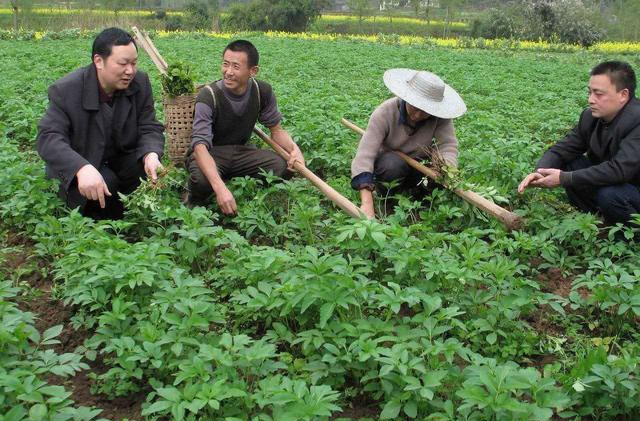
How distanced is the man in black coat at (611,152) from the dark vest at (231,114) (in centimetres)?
203

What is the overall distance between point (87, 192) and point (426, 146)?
2.40 m

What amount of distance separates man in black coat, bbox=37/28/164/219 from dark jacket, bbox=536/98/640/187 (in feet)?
9.26

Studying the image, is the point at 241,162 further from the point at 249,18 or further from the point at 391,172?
the point at 249,18

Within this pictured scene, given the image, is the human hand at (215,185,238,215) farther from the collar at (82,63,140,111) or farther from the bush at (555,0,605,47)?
the bush at (555,0,605,47)

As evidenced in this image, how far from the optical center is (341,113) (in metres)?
7.58

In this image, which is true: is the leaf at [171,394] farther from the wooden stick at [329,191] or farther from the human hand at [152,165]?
the human hand at [152,165]

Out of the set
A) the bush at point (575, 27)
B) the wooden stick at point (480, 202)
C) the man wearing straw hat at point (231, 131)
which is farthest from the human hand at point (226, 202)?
the bush at point (575, 27)

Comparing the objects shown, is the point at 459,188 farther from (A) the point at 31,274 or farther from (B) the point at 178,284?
(A) the point at 31,274

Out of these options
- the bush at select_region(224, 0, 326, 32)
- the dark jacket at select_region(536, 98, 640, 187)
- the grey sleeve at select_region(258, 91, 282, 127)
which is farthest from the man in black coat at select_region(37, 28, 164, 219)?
the bush at select_region(224, 0, 326, 32)

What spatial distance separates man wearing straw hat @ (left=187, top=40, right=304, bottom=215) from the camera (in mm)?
4715

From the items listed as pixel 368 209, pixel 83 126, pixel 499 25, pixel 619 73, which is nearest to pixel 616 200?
pixel 619 73

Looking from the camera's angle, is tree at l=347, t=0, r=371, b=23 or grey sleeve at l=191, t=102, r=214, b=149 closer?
grey sleeve at l=191, t=102, r=214, b=149

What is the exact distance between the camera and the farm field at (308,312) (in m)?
2.55

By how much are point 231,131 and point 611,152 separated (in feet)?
8.78
